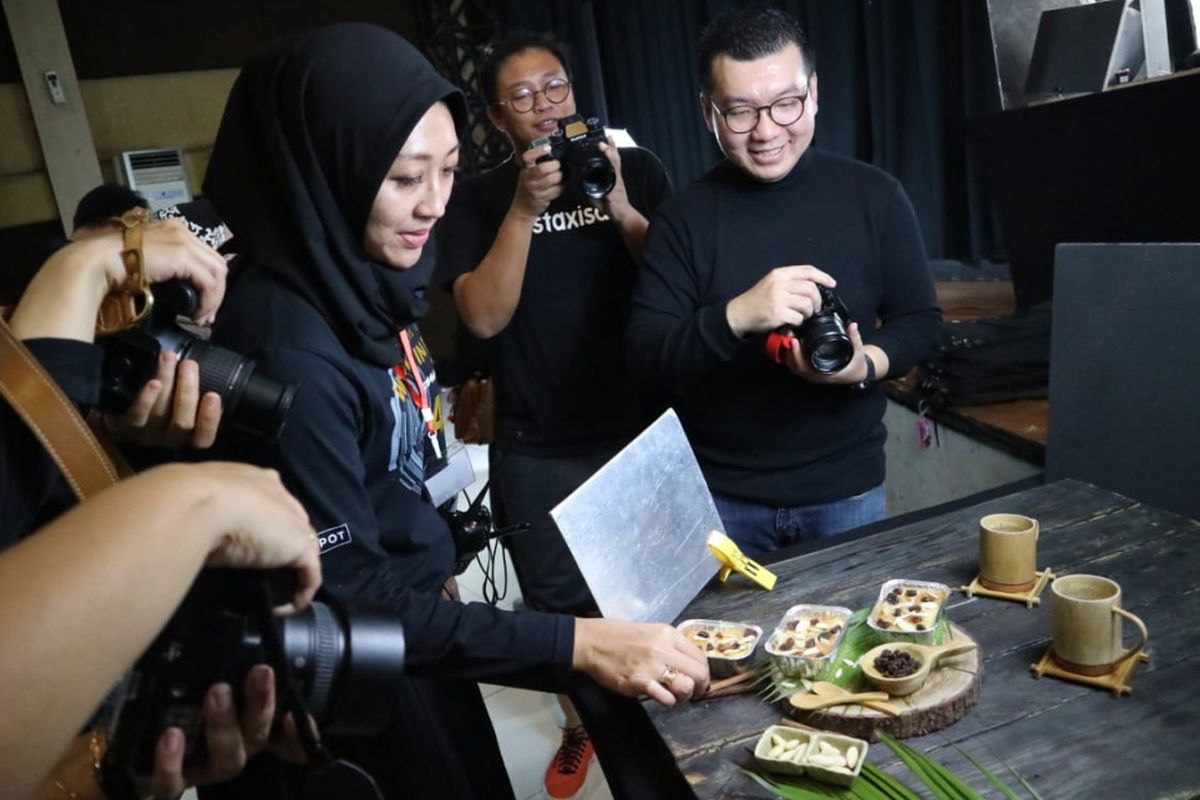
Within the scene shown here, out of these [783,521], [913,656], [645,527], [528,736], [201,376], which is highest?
[201,376]

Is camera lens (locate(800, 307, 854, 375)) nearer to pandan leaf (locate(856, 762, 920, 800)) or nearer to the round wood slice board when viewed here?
the round wood slice board

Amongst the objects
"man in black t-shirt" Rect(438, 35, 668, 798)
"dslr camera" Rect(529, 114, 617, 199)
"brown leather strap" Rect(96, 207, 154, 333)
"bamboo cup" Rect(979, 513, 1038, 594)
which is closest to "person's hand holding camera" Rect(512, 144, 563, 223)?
"dslr camera" Rect(529, 114, 617, 199)

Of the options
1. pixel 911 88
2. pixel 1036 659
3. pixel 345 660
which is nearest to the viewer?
pixel 345 660

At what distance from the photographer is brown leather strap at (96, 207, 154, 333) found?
853 mm

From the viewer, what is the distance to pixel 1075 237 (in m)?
2.50

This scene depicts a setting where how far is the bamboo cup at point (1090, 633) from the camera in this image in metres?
0.91

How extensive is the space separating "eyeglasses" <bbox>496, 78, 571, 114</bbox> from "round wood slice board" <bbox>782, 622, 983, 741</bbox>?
131 centimetres

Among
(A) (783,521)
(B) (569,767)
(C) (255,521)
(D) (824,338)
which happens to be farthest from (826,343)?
(B) (569,767)

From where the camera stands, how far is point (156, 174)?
486cm

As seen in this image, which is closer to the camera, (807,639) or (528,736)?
(807,639)

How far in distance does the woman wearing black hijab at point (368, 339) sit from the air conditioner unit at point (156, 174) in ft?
13.9

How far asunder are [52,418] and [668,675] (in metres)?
0.65

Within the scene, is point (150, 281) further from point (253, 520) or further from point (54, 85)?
point (54, 85)

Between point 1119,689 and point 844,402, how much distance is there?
0.70 meters
